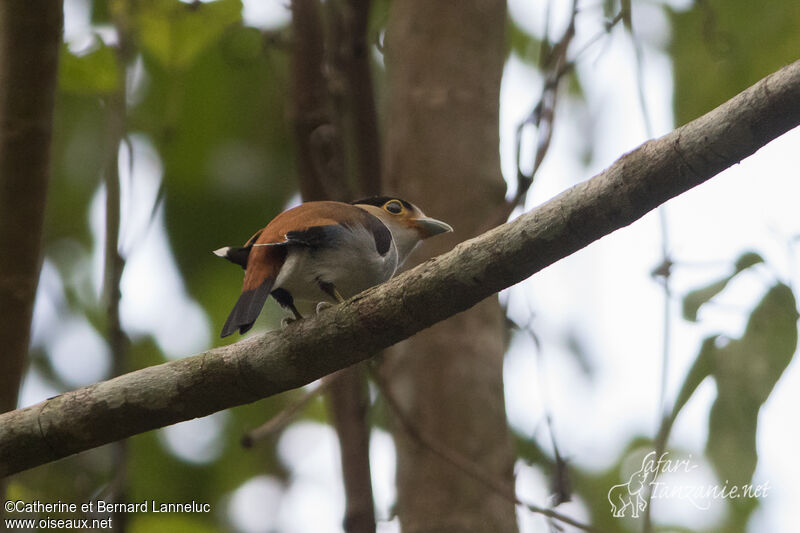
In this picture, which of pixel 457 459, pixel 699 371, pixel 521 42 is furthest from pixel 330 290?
pixel 521 42

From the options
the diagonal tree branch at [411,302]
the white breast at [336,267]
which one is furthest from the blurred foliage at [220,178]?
the diagonal tree branch at [411,302]

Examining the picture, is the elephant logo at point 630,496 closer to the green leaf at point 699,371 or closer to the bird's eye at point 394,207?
the green leaf at point 699,371

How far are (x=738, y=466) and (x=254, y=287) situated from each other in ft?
4.45

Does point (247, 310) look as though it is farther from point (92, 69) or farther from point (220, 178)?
point (220, 178)

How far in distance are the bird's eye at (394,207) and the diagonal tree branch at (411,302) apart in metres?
1.06

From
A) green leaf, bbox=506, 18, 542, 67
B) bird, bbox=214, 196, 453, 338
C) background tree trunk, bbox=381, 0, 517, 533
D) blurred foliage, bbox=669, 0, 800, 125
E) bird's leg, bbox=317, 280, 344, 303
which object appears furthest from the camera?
green leaf, bbox=506, 18, 542, 67

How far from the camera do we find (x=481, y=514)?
9.09 ft

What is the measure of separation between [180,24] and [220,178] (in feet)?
3.10

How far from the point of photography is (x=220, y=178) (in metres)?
3.78

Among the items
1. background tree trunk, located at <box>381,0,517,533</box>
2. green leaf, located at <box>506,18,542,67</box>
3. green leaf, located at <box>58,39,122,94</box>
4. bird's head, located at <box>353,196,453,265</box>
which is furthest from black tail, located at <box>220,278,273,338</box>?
green leaf, located at <box>506,18,542,67</box>

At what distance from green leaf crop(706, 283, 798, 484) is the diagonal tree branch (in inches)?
42.2

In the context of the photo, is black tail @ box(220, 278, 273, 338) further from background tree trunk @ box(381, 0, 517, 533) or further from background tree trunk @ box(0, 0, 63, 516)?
background tree trunk @ box(381, 0, 517, 533)

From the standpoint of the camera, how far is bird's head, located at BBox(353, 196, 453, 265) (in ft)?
9.46

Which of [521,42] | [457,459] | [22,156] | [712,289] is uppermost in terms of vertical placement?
[521,42]
